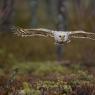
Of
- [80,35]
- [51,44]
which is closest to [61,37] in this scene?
[80,35]

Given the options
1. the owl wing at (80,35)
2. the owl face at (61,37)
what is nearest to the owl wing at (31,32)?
the owl face at (61,37)

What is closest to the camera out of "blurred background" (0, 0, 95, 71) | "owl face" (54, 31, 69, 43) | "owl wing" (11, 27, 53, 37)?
"owl face" (54, 31, 69, 43)

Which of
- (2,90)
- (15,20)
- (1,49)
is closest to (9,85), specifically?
(2,90)

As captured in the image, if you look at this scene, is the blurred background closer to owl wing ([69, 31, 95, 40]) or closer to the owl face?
owl wing ([69, 31, 95, 40])

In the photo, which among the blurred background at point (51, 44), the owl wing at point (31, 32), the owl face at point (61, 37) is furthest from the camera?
the blurred background at point (51, 44)

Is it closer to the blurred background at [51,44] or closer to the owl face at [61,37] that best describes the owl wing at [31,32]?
the owl face at [61,37]

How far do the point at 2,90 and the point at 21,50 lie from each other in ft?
33.6

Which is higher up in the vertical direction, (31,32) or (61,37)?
(31,32)

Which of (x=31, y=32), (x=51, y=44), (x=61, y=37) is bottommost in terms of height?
(x=61, y=37)

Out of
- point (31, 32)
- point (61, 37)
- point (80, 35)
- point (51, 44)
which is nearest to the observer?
point (61, 37)

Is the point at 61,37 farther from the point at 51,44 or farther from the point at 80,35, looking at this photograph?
the point at 51,44

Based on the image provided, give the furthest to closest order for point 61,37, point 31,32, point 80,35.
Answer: point 80,35
point 31,32
point 61,37

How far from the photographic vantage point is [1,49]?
54.3ft

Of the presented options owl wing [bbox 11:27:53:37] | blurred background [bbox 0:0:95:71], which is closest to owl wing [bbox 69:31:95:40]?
owl wing [bbox 11:27:53:37]
